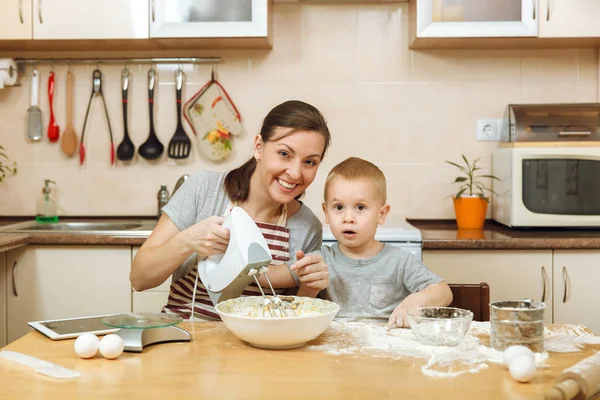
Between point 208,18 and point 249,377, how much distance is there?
1.96 metres

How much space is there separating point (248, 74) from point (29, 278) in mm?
1232

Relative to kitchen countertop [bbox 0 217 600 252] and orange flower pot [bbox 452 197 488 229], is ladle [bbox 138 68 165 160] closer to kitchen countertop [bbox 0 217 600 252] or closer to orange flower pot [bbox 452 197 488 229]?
kitchen countertop [bbox 0 217 600 252]

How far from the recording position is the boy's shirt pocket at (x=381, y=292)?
1.77 m

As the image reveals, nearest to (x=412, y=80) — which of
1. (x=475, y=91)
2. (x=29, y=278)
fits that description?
(x=475, y=91)

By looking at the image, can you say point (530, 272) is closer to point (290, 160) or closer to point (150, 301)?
point (290, 160)

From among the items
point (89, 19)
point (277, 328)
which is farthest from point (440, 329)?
point (89, 19)

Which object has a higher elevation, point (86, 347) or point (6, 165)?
point (6, 165)

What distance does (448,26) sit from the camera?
108 inches

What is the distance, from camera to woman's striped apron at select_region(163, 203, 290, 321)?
73.1 inches

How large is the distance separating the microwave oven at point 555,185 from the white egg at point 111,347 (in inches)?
73.9

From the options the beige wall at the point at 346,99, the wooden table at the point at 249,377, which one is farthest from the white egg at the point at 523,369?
the beige wall at the point at 346,99

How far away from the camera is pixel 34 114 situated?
3.12 meters

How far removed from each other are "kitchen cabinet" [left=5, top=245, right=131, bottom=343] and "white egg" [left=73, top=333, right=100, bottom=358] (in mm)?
1373

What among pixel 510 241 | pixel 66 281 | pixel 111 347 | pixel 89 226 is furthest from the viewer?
pixel 89 226
